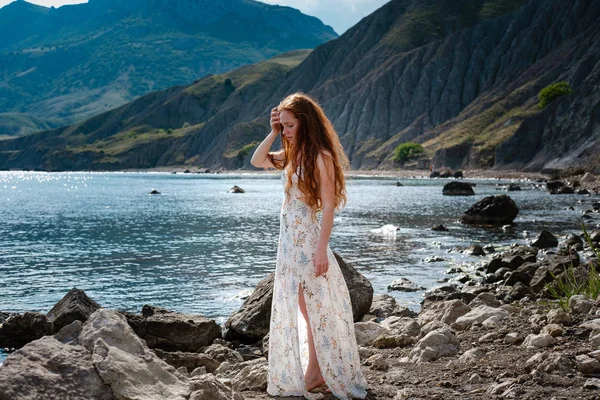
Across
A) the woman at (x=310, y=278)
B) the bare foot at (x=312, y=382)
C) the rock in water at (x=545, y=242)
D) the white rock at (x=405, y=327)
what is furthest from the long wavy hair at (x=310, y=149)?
the rock in water at (x=545, y=242)

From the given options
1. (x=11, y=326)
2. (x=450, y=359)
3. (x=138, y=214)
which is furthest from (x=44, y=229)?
(x=450, y=359)

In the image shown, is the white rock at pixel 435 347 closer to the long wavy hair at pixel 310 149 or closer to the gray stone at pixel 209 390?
the long wavy hair at pixel 310 149

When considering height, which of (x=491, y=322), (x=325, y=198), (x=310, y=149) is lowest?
(x=491, y=322)

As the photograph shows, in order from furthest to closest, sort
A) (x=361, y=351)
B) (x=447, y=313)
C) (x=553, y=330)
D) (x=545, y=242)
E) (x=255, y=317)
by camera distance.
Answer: (x=545, y=242)
(x=255, y=317)
(x=447, y=313)
(x=361, y=351)
(x=553, y=330)

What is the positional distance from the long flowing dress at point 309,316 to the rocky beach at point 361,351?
334 millimetres

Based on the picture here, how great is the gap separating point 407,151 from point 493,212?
340 ft

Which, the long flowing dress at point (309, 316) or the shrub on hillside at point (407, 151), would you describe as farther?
the shrub on hillside at point (407, 151)

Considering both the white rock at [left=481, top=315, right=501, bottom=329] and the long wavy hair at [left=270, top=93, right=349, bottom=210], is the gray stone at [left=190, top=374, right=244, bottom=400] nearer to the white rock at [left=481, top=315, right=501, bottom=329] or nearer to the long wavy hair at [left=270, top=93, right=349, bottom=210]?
the long wavy hair at [left=270, top=93, right=349, bottom=210]

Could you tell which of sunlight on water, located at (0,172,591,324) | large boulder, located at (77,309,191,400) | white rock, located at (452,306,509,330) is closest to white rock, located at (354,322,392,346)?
white rock, located at (452,306,509,330)

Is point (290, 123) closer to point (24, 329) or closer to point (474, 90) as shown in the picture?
point (24, 329)

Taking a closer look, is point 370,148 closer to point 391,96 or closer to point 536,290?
point 391,96

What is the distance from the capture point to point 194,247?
34.0 meters

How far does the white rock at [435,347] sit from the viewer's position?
9.06m

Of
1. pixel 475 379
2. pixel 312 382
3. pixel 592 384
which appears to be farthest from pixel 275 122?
pixel 592 384
